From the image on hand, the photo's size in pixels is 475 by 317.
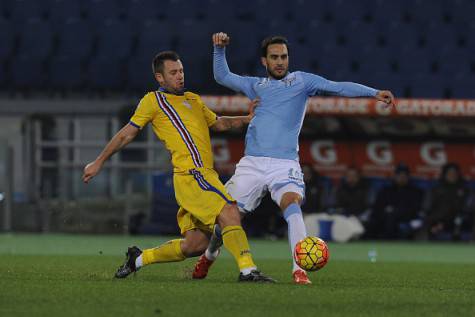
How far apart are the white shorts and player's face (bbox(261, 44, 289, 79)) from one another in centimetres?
65

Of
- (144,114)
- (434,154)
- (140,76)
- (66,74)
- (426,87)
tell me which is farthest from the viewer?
(66,74)

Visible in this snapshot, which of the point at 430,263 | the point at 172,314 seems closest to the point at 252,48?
the point at 430,263

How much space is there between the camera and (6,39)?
826 inches

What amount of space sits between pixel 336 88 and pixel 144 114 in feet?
4.59

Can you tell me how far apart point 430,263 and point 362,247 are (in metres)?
3.70

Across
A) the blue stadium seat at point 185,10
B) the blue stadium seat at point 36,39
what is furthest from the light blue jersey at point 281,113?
the blue stadium seat at point 185,10

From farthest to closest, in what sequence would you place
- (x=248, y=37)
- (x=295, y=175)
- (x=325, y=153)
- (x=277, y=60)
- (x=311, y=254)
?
(x=248, y=37) < (x=325, y=153) < (x=277, y=60) < (x=295, y=175) < (x=311, y=254)

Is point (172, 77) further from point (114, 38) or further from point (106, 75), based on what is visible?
point (114, 38)

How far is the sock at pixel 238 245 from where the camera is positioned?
7836 mm

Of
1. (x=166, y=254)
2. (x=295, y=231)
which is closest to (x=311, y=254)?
(x=295, y=231)

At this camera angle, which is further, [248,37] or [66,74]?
[248,37]

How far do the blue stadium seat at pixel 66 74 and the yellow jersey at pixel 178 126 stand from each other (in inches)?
468

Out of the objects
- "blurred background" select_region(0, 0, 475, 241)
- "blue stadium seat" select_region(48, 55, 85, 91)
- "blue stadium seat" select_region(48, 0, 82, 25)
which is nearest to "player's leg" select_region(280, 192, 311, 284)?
"blurred background" select_region(0, 0, 475, 241)

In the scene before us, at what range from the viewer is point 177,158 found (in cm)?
817
